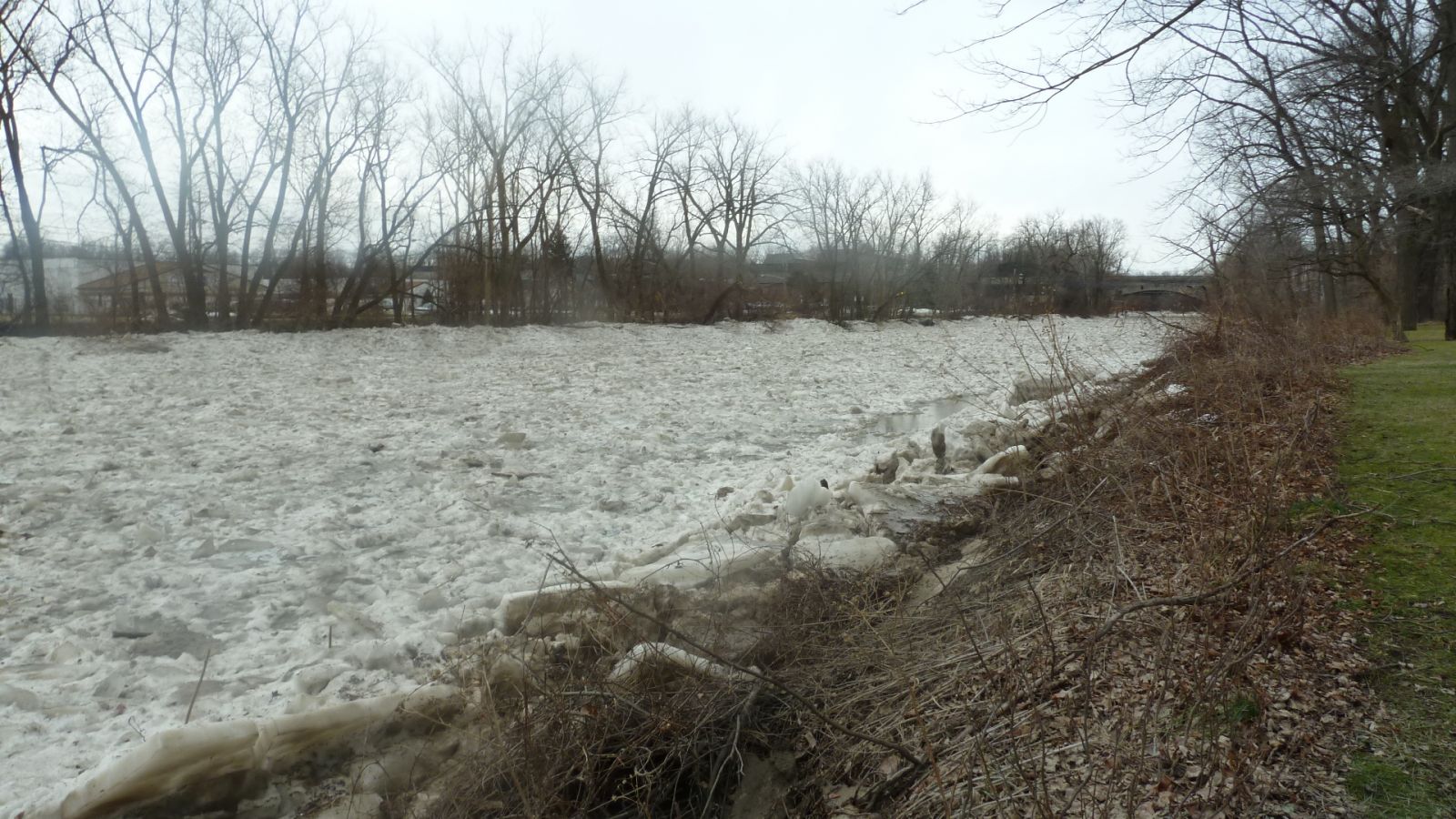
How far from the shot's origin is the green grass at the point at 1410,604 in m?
2.24

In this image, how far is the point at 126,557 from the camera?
A: 4734 mm

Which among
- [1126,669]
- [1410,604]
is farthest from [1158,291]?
[1126,669]

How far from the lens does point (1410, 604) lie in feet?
10.3

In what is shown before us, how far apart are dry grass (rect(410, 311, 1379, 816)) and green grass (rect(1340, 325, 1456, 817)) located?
0.10 metres

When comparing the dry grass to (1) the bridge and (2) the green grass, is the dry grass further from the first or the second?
(1) the bridge

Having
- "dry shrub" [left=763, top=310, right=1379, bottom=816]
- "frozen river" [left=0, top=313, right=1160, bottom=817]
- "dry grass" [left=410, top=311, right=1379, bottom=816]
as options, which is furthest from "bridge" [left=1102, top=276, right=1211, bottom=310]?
"dry grass" [left=410, top=311, right=1379, bottom=816]

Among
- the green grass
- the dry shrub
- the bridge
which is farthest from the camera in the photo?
the bridge

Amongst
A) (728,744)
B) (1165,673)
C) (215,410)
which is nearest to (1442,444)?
(1165,673)

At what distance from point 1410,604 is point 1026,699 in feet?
5.08

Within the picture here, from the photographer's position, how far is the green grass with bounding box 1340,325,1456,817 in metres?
2.24

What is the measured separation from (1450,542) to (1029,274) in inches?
1817

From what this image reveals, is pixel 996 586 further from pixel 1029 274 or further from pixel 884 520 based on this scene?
pixel 1029 274

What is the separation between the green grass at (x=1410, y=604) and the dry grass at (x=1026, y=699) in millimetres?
102

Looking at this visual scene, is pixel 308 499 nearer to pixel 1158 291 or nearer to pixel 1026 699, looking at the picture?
pixel 1026 699
